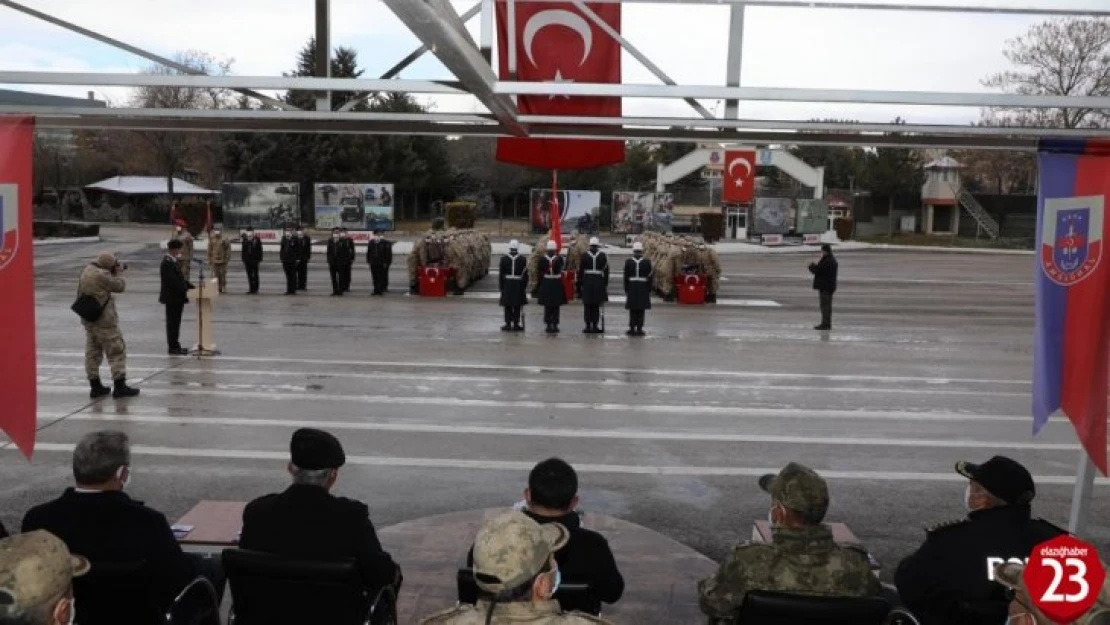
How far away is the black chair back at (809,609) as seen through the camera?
11.6ft

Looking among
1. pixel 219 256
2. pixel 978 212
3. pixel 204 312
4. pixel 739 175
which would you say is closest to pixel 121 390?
pixel 204 312

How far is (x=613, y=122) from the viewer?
230 inches

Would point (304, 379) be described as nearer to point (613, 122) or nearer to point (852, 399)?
point (852, 399)

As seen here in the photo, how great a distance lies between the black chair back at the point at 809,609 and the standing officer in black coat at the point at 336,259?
20.3 meters

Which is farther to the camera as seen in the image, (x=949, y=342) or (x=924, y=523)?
(x=949, y=342)

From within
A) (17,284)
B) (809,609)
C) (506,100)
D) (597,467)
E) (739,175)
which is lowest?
(597,467)

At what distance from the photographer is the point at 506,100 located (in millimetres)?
5461

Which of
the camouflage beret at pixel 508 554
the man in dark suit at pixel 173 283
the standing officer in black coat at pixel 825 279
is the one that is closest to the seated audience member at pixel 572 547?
the camouflage beret at pixel 508 554

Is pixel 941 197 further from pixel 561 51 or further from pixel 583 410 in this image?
pixel 561 51

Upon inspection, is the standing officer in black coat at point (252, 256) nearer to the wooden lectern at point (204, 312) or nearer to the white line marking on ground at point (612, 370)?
the wooden lectern at point (204, 312)

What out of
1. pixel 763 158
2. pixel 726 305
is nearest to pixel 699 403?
pixel 726 305

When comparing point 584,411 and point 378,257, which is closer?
point 584,411

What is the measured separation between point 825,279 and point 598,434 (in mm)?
9878

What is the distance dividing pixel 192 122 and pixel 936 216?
223 feet
